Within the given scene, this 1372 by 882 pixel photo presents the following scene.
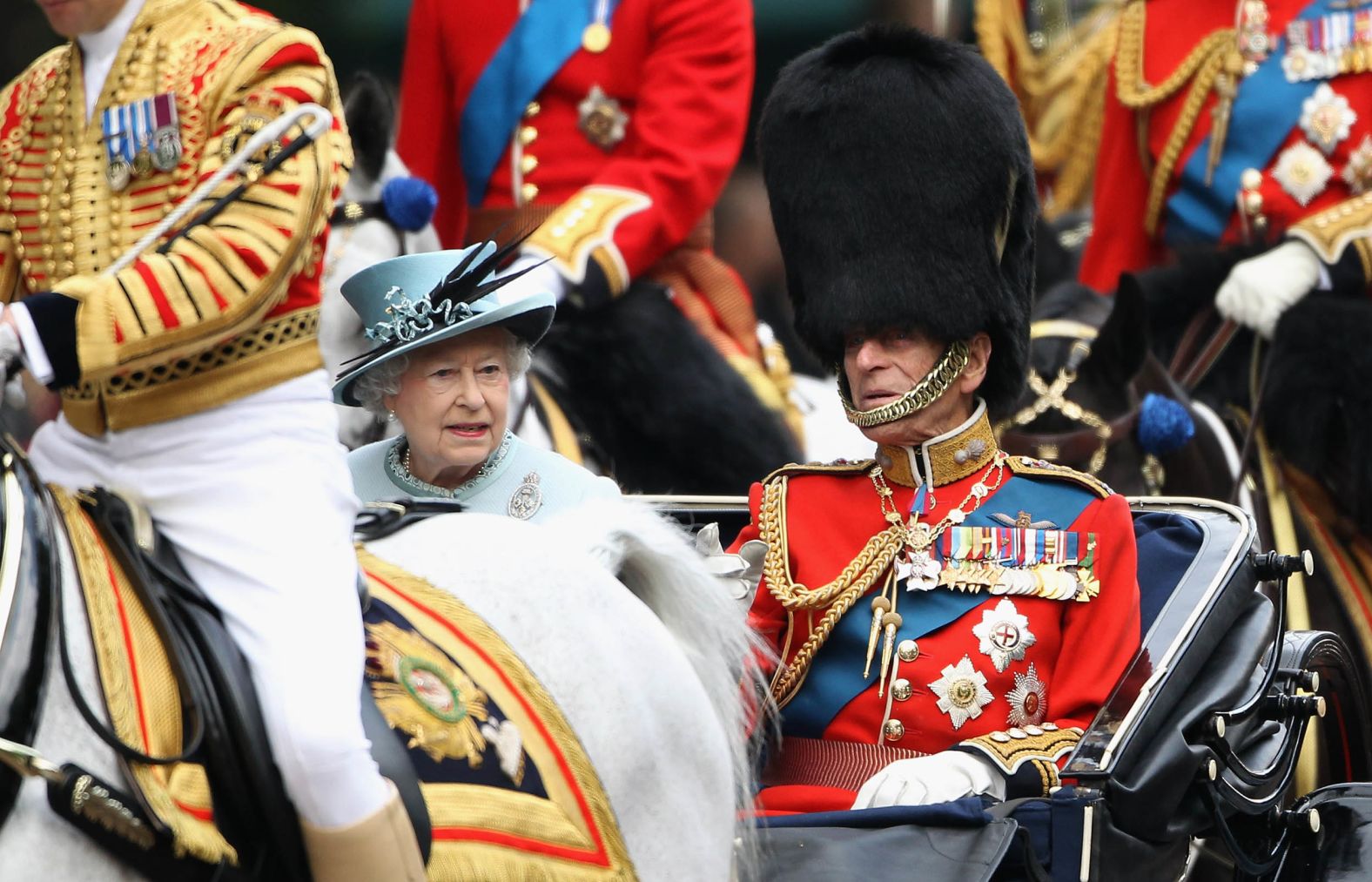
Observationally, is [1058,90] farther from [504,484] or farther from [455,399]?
[455,399]

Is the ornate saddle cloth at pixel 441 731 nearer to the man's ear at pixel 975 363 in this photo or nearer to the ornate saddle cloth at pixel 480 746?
the ornate saddle cloth at pixel 480 746

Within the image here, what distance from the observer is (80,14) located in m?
2.72

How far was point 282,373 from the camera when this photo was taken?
2.75 m

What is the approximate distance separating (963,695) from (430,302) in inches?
39.6

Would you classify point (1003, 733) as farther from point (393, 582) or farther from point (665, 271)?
point (665, 271)

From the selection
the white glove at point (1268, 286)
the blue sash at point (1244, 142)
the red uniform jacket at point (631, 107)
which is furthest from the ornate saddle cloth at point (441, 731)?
the blue sash at point (1244, 142)

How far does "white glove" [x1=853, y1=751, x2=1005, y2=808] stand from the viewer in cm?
320

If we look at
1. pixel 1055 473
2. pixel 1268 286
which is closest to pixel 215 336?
pixel 1055 473

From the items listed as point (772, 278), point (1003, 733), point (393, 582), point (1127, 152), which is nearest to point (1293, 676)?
point (1003, 733)

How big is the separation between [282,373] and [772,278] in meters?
6.69

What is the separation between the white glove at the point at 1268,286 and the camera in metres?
5.44

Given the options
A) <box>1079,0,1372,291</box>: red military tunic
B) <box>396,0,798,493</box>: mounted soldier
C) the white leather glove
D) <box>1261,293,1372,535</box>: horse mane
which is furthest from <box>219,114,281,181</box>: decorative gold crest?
<box>1079,0,1372,291</box>: red military tunic

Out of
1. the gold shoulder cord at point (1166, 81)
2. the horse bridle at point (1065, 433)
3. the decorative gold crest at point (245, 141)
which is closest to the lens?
the decorative gold crest at point (245, 141)

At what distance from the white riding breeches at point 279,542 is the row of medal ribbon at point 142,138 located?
304mm
